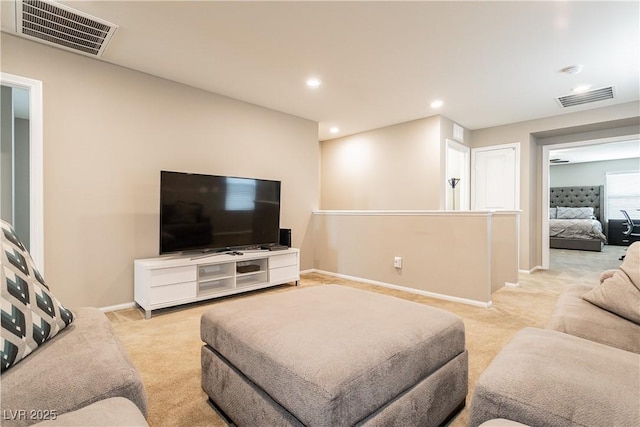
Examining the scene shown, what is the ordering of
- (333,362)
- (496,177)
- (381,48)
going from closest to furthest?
(333,362) < (381,48) < (496,177)

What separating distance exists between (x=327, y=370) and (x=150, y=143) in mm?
3083

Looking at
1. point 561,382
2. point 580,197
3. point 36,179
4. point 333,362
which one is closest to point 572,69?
point 561,382

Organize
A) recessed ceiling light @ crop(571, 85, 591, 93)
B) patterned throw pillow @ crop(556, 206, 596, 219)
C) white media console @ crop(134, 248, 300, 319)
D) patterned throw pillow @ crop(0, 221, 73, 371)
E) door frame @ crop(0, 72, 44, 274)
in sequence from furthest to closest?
1. patterned throw pillow @ crop(556, 206, 596, 219)
2. recessed ceiling light @ crop(571, 85, 591, 93)
3. white media console @ crop(134, 248, 300, 319)
4. door frame @ crop(0, 72, 44, 274)
5. patterned throw pillow @ crop(0, 221, 73, 371)

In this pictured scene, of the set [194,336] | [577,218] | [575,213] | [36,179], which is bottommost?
[194,336]

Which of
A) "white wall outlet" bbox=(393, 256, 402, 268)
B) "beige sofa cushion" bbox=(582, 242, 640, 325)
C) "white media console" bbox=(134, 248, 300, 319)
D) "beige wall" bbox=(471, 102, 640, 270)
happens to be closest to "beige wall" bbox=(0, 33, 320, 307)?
"white media console" bbox=(134, 248, 300, 319)

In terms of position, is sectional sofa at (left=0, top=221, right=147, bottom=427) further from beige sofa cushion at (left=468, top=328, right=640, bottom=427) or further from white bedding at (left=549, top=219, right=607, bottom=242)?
white bedding at (left=549, top=219, right=607, bottom=242)

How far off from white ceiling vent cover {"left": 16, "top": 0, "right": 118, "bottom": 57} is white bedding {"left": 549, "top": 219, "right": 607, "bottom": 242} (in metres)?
9.61

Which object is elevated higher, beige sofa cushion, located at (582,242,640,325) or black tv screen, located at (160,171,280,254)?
black tv screen, located at (160,171,280,254)

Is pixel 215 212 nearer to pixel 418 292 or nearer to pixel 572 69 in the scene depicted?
pixel 418 292

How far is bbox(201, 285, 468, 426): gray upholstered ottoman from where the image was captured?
960 mm

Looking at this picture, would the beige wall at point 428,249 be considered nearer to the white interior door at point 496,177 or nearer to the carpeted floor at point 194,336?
the carpeted floor at point 194,336

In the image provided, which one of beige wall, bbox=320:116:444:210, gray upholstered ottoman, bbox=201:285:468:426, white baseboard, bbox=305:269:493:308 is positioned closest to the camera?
gray upholstered ottoman, bbox=201:285:468:426

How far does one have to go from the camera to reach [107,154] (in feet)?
9.53

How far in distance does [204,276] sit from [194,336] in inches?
40.0
